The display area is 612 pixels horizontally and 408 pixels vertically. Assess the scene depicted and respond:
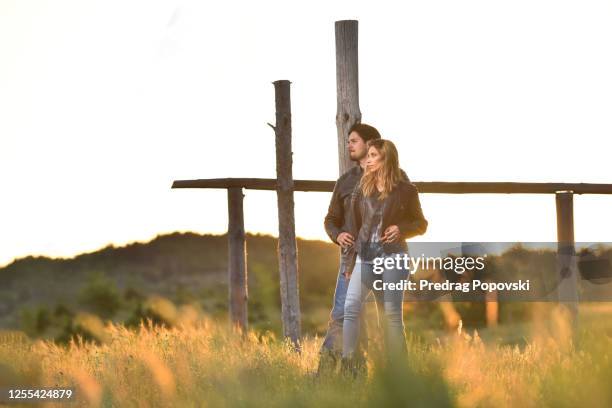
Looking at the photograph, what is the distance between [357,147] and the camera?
24.3ft

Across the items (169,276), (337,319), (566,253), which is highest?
(566,253)

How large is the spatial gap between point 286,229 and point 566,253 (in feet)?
12.9

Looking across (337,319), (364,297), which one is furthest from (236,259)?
(364,297)

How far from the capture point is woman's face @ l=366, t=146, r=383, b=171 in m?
6.86

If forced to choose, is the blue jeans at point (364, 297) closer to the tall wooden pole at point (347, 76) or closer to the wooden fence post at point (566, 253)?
the tall wooden pole at point (347, 76)

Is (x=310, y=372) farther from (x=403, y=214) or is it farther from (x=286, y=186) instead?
(x=286, y=186)

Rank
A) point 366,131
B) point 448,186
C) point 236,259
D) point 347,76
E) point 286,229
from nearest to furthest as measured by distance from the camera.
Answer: point 366,131 → point 347,76 → point 286,229 → point 236,259 → point 448,186

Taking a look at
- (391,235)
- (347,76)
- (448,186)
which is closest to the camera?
(391,235)

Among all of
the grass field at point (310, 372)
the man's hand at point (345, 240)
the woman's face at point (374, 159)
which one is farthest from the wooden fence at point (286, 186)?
the woman's face at point (374, 159)

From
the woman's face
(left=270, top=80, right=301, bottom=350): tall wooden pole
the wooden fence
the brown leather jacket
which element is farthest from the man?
(left=270, top=80, right=301, bottom=350): tall wooden pole

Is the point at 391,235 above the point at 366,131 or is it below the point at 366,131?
below

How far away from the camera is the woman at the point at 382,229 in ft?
22.2

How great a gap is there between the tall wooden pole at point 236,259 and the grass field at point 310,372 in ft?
1.83

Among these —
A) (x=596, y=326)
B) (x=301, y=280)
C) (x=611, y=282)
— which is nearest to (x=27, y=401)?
(x=596, y=326)
